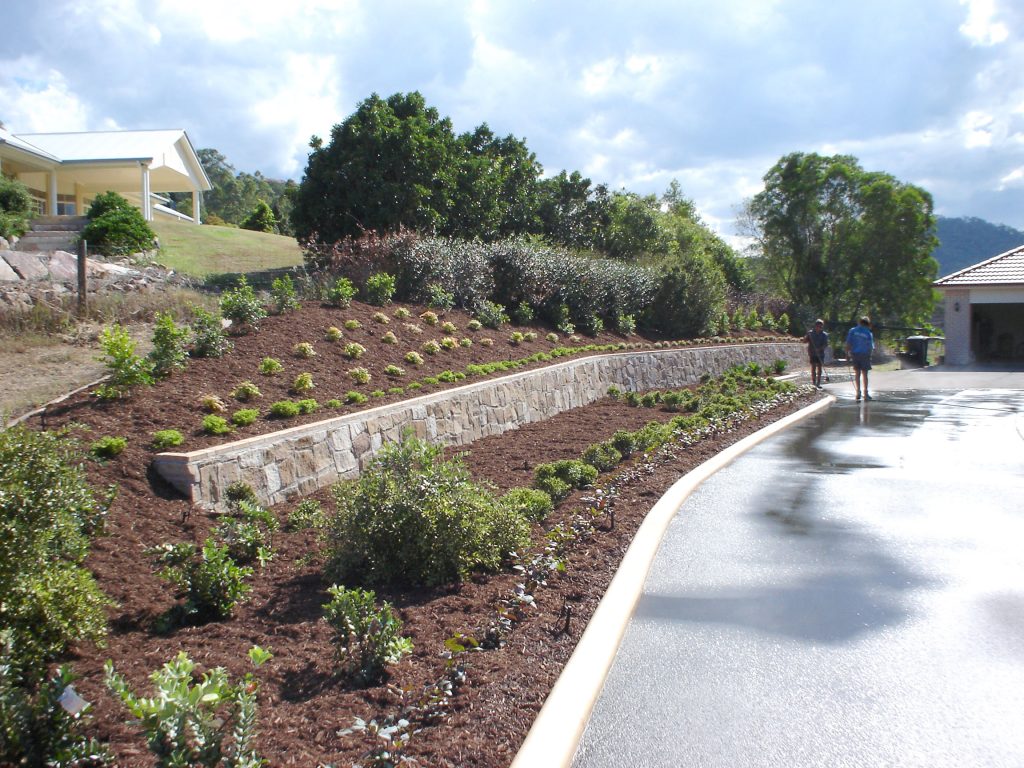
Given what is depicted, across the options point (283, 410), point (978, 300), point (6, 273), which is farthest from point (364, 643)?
point (978, 300)

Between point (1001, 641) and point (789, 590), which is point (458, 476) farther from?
point (1001, 641)

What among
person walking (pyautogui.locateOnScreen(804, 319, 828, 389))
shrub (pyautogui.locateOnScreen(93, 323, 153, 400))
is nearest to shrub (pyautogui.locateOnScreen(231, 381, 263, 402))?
shrub (pyautogui.locateOnScreen(93, 323, 153, 400))

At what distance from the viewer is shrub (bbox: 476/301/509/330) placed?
16.9 metres

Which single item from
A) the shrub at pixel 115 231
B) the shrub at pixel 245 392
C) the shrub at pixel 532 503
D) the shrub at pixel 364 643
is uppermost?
the shrub at pixel 115 231

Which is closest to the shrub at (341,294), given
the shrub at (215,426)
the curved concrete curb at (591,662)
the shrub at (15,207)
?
the shrub at (215,426)

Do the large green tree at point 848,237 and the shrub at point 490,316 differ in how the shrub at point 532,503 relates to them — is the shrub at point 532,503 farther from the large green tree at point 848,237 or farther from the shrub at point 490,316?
the large green tree at point 848,237

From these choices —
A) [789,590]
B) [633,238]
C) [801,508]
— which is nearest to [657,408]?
[801,508]

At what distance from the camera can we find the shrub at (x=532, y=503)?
6828 mm

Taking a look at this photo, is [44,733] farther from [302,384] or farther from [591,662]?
[302,384]

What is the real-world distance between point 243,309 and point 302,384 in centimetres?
212

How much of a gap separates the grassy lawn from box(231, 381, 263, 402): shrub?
15210 mm

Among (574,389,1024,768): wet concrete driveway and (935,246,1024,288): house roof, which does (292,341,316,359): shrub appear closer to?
(574,389,1024,768): wet concrete driveway

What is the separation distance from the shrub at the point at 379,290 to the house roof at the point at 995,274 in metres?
24.4

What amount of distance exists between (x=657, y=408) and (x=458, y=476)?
30.4 feet
